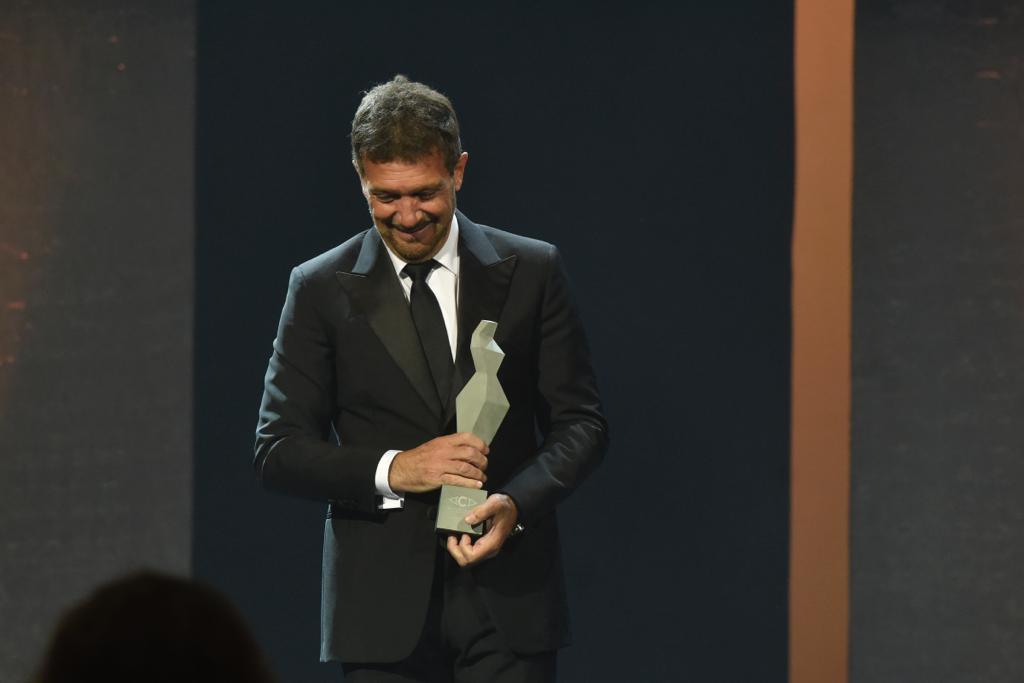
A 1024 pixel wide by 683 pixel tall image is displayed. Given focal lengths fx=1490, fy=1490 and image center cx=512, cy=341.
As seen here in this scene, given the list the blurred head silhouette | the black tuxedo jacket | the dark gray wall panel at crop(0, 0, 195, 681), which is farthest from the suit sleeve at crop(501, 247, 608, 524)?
the blurred head silhouette

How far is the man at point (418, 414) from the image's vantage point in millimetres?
2473

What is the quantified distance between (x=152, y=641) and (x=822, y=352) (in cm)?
241

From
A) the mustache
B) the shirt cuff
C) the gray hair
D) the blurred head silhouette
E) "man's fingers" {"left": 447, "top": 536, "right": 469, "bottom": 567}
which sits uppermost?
the gray hair

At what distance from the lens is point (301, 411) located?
8.36 ft

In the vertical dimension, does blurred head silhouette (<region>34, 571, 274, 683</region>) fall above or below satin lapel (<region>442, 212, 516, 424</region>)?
below

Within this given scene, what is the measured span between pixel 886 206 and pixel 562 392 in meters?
1.24

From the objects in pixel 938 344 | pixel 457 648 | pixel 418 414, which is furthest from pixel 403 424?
pixel 938 344

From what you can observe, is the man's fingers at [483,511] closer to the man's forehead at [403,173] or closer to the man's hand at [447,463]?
the man's hand at [447,463]

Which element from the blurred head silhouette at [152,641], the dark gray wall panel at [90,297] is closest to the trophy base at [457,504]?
the dark gray wall panel at [90,297]

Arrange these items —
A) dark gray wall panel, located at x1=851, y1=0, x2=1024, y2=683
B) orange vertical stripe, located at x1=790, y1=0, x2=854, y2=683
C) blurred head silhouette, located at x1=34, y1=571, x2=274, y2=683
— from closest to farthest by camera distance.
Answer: blurred head silhouette, located at x1=34, y1=571, x2=274, y2=683 < orange vertical stripe, located at x1=790, y1=0, x2=854, y2=683 < dark gray wall panel, located at x1=851, y1=0, x2=1024, y2=683

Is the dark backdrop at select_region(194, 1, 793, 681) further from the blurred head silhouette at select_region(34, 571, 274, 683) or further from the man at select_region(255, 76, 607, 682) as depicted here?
the blurred head silhouette at select_region(34, 571, 274, 683)

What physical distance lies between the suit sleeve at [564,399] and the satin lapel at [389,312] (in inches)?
8.1

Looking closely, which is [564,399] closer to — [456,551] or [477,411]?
[477,411]

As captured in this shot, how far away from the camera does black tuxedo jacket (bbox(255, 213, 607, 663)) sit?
2473 mm
